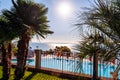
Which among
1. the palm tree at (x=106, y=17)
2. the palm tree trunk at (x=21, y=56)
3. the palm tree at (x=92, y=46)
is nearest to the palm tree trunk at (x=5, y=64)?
the palm tree trunk at (x=21, y=56)

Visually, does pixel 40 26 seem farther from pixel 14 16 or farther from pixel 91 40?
pixel 91 40

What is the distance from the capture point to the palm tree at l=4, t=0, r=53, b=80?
41.0 ft

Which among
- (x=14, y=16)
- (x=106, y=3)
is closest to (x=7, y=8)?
(x=14, y=16)

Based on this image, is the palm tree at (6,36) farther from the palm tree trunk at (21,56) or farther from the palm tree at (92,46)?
the palm tree at (92,46)

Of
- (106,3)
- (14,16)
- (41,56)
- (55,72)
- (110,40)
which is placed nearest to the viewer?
(106,3)

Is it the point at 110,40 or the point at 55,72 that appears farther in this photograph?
the point at 55,72

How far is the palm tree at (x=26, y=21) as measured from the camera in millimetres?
12500

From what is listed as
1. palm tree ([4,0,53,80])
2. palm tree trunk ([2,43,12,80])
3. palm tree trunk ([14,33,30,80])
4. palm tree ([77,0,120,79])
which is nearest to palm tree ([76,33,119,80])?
palm tree ([77,0,120,79])

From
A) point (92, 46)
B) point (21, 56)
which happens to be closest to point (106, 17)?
point (92, 46)

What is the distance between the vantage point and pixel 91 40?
19.1 ft

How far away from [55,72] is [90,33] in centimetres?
892

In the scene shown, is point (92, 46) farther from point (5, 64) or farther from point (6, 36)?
point (5, 64)

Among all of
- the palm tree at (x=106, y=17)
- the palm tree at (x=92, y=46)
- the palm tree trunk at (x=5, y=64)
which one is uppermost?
the palm tree at (x=106, y=17)

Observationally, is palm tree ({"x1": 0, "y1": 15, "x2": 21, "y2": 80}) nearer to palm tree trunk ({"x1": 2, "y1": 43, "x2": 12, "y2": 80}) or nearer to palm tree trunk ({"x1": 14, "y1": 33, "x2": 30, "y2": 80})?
palm tree trunk ({"x1": 2, "y1": 43, "x2": 12, "y2": 80})
